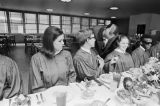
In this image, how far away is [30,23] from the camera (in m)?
11.2

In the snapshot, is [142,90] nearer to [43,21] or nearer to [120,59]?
[120,59]

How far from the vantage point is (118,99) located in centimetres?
109

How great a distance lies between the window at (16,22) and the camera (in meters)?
10.5

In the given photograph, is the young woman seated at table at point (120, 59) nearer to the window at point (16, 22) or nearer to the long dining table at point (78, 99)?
the long dining table at point (78, 99)

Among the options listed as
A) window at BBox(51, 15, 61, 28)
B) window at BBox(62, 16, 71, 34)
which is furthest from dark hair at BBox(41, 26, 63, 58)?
window at BBox(62, 16, 71, 34)

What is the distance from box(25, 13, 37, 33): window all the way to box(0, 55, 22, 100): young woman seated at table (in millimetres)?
10784

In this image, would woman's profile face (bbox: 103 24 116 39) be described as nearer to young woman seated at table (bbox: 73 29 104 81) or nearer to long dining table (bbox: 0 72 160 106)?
young woman seated at table (bbox: 73 29 104 81)

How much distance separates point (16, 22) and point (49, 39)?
10663mm

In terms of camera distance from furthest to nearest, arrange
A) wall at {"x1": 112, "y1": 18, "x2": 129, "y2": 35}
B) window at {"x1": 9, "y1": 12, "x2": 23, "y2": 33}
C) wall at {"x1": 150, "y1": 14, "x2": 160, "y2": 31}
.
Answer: wall at {"x1": 112, "y1": 18, "x2": 129, "y2": 35}
window at {"x1": 9, "y1": 12, "x2": 23, "y2": 33}
wall at {"x1": 150, "y1": 14, "x2": 160, "y2": 31}

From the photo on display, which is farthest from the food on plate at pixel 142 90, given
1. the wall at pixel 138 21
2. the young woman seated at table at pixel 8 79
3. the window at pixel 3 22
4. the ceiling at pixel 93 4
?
the window at pixel 3 22

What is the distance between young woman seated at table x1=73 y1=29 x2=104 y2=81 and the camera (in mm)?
1817

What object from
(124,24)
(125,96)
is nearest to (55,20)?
(124,24)

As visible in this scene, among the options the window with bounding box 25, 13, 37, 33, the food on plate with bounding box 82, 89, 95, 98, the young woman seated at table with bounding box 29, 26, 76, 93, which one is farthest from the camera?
the window with bounding box 25, 13, 37, 33

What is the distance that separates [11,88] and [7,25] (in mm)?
10635
